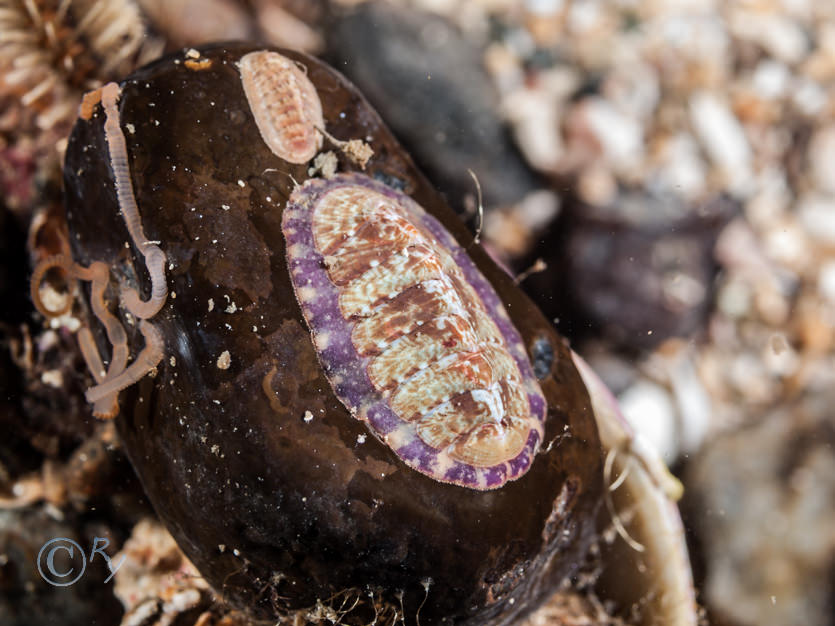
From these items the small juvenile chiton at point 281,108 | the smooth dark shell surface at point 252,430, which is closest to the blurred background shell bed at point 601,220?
the smooth dark shell surface at point 252,430

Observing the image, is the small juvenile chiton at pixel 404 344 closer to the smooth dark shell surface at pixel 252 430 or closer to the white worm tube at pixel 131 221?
the smooth dark shell surface at pixel 252 430

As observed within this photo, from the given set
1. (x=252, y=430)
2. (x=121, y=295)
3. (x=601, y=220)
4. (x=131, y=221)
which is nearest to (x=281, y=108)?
(x=131, y=221)

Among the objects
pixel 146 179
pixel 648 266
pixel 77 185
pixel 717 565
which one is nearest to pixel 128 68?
pixel 77 185

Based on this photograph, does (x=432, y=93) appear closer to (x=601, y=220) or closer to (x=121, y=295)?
(x=601, y=220)

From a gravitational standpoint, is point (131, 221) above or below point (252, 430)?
above
